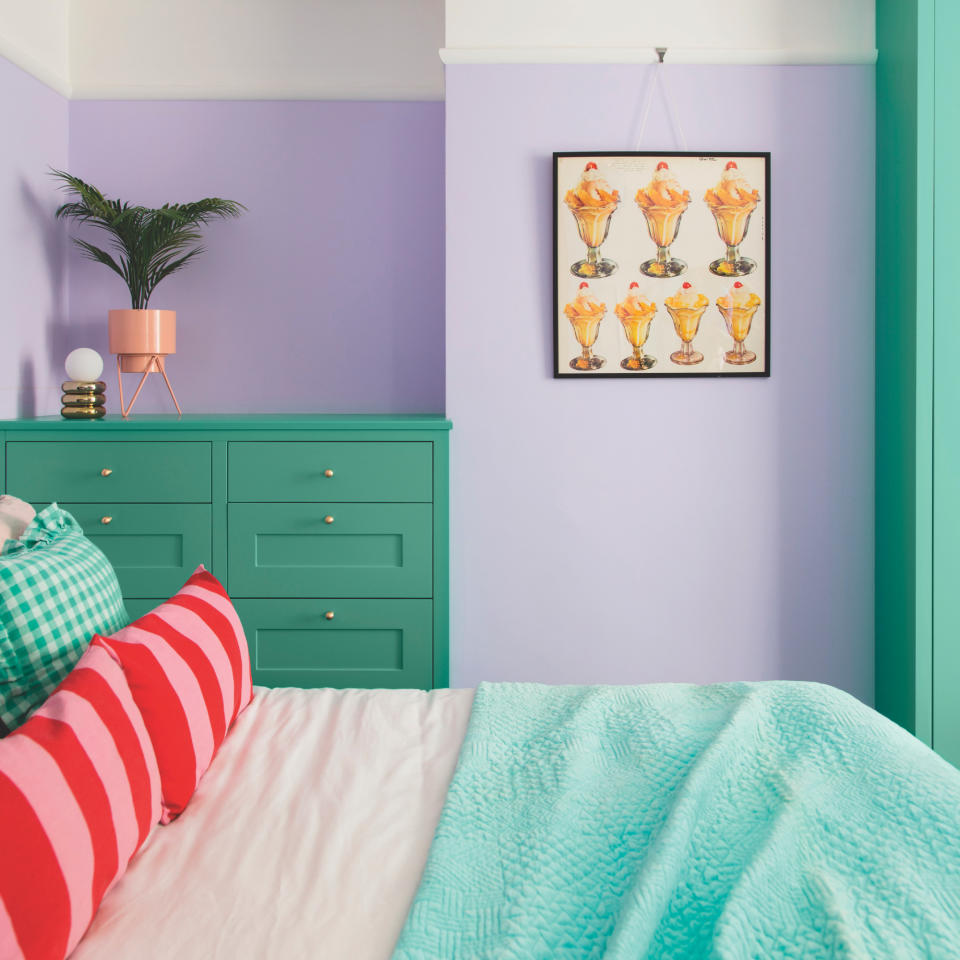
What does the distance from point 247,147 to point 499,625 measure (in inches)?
73.5

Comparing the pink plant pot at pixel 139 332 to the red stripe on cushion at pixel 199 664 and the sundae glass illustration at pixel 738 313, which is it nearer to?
the red stripe on cushion at pixel 199 664

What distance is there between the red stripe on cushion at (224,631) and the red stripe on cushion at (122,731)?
0.34 meters

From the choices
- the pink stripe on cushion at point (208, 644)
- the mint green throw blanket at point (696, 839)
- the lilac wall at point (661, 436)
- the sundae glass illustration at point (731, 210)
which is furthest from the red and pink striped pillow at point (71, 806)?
the sundae glass illustration at point (731, 210)

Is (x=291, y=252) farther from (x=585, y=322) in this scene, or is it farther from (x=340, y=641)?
(x=340, y=641)

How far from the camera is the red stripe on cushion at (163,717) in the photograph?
1076mm

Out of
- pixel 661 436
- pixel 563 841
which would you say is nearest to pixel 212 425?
pixel 661 436

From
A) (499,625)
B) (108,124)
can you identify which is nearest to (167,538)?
(499,625)

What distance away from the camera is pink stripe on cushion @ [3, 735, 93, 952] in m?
0.78

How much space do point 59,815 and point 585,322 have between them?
Answer: 2.04 meters

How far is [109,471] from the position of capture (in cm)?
235

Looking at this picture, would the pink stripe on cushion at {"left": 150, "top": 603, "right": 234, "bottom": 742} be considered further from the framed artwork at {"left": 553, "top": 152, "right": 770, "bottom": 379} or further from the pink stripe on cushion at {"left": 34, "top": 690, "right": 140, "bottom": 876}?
the framed artwork at {"left": 553, "top": 152, "right": 770, "bottom": 379}

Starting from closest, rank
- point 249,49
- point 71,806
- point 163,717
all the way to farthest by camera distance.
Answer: point 71,806
point 163,717
point 249,49

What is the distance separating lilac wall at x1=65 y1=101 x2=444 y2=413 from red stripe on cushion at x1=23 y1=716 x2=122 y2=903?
6.91 ft

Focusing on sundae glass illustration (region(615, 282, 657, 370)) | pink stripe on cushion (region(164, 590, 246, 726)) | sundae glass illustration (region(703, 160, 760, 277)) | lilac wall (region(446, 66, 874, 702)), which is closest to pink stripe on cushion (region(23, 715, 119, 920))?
pink stripe on cushion (region(164, 590, 246, 726))
